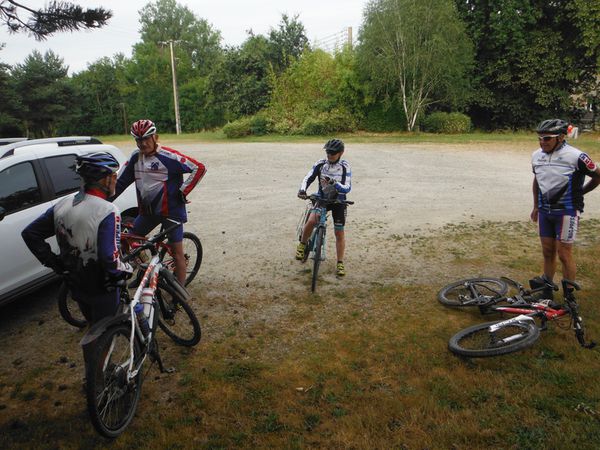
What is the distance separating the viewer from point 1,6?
447 centimetres

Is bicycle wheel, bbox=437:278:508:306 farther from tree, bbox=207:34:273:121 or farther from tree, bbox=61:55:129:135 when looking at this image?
tree, bbox=61:55:129:135

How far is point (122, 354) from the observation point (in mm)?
3154

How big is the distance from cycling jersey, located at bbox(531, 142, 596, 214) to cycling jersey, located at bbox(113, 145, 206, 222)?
3.78 metres

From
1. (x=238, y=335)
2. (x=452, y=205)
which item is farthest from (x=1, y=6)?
(x=452, y=205)

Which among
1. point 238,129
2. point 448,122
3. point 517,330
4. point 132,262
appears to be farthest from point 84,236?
point 448,122

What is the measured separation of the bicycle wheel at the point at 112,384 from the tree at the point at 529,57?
114ft

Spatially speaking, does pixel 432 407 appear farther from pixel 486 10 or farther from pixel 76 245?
pixel 486 10

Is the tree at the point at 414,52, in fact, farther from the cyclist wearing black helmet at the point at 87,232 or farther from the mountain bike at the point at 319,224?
the cyclist wearing black helmet at the point at 87,232

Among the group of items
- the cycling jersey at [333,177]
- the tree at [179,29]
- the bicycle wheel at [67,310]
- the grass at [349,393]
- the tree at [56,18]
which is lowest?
the grass at [349,393]

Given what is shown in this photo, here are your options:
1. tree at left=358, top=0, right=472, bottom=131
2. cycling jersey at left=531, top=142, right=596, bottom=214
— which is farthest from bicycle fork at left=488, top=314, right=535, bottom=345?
tree at left=358, top=0, right=472, bottom=131

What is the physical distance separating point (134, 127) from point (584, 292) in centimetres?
561

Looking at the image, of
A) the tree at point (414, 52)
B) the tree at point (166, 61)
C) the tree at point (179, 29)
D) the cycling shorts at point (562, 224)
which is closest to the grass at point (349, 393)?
the cycling shorts at point (562, 224)

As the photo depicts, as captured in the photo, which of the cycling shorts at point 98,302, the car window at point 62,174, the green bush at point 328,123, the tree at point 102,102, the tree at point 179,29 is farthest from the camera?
the tree at point 179,29

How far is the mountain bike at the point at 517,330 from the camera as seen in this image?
12.7ft
